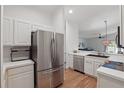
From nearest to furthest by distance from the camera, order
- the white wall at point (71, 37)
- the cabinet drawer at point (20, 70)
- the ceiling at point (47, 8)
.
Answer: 1. the cabinet drawer at point (20, 70)
2. the ceiling at point (47, 8)
3. the white wall at point (71, 37)

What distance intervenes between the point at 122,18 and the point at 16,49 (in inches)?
100

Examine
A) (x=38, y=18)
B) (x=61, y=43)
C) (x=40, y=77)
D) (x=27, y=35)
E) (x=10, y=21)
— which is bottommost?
(x=40, y=77)

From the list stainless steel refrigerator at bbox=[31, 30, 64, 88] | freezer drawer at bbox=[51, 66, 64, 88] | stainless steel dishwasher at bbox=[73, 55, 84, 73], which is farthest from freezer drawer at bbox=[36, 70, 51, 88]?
stainless steel dishwasher at bbox=[73, 55, 84, 73]

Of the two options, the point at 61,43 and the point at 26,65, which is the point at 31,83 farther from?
the point at 61,43

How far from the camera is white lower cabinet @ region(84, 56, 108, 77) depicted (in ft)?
10.8

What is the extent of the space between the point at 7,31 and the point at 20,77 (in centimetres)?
112

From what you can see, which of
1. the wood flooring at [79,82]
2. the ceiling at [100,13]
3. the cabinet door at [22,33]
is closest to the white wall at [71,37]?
the ceiling at [100,13]

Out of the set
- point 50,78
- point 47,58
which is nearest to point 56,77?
point 50,78

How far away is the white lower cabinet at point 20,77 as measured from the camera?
1.97 metres

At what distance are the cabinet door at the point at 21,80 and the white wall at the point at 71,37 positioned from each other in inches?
109

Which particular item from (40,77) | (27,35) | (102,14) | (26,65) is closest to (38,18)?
(27,35)

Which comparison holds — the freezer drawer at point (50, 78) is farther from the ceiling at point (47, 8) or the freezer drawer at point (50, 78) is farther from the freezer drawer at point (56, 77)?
the ceiling at point (47, 8)

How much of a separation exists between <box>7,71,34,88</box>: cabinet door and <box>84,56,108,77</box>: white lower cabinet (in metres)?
2.21

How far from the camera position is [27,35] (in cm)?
259
